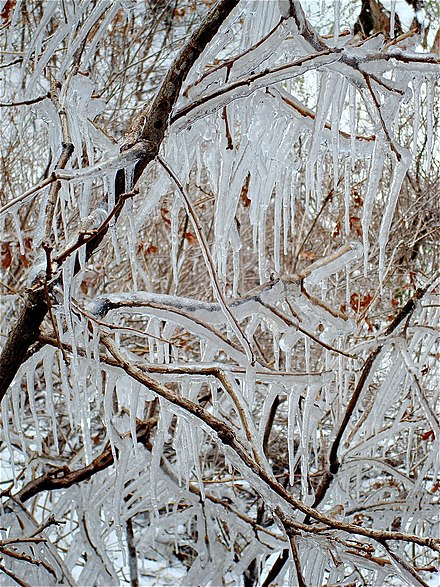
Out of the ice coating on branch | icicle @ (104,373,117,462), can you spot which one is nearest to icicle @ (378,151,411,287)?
the ice coating on branch

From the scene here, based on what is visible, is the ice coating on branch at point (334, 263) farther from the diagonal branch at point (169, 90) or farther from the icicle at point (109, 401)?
the diagonal branch at point (169, 90)

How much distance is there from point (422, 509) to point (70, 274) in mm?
2089

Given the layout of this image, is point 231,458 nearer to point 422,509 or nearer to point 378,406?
point 378,406

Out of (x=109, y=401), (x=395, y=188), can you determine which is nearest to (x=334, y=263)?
(x=395, y=188)

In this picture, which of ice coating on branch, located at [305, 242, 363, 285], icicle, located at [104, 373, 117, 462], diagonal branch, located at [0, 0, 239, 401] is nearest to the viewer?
diagonal branch, located at [0, 0, 239, 401]

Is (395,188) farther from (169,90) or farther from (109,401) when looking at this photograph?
(109,401)

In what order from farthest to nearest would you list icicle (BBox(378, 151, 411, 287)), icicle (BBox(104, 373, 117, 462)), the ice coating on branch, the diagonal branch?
the ice coating on branch, icicle (BBox(104, 373, 117, 462)), icicle (BBox(378, 151, 411, 287)), the diagonal branch

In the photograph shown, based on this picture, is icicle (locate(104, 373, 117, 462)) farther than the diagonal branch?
Yes

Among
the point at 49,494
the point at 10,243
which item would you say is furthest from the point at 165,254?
the point at 49,494

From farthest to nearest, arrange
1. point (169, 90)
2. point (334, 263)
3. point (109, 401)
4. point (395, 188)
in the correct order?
point (334, 263), point (109, 401), point (395, 188), point (169, 90)

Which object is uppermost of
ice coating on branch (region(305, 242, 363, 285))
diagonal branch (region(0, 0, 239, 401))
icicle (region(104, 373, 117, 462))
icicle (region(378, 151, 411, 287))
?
diagonal branch (region(0, 0, 239, 401))

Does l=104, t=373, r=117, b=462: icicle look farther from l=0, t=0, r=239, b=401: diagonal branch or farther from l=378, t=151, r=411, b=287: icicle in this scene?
l=378, t=151, r=411, b=287: icicle

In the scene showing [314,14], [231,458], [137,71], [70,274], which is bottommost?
[231,458]

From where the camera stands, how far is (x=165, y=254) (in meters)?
4.60
